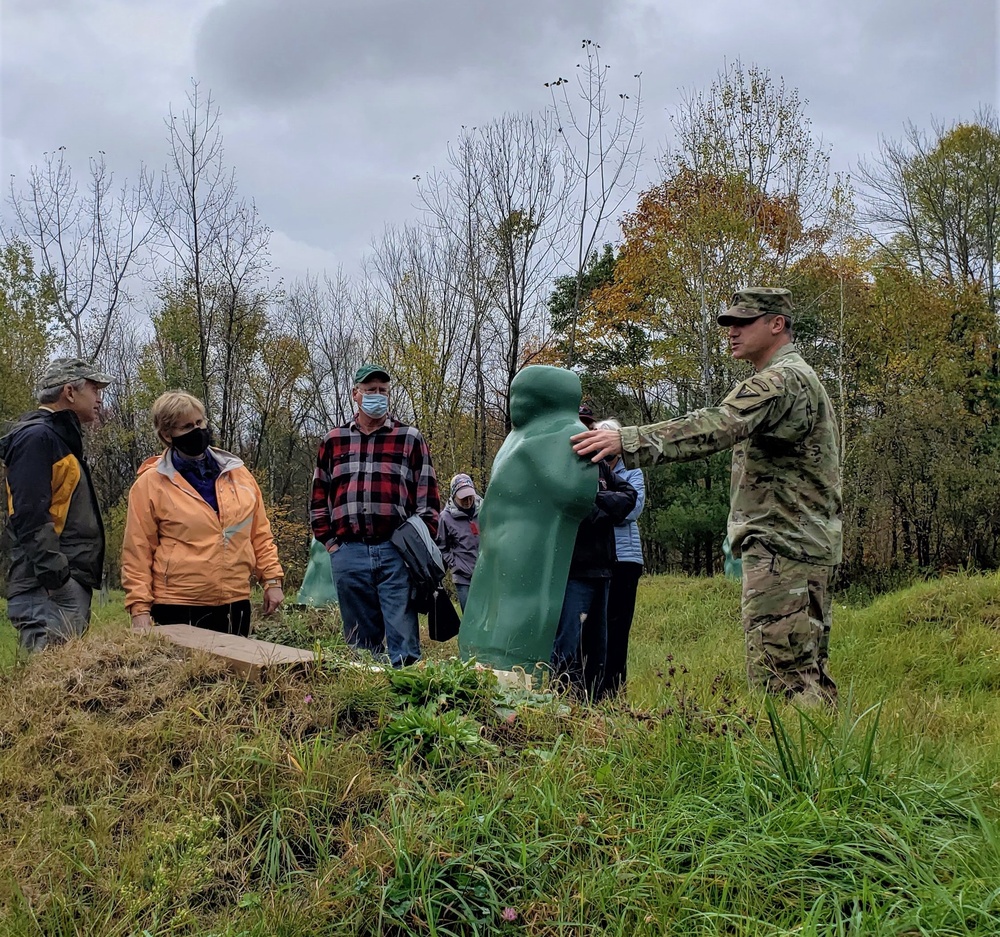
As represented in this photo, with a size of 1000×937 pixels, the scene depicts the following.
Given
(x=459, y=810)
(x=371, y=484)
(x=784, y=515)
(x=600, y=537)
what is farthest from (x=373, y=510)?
(x=459, y=810)

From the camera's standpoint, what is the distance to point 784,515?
3.53 metres

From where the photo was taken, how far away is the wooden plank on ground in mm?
2977

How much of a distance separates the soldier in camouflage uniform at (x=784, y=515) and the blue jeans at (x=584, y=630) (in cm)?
112

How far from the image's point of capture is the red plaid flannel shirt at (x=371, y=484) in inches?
179

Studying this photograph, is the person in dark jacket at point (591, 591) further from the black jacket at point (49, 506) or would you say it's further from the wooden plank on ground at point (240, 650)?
the black jacket at point (49, 506)

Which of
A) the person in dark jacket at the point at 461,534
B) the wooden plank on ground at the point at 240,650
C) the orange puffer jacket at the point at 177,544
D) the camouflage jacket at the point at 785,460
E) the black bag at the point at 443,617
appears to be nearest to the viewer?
the wooden plank on ground at the point at 240,650

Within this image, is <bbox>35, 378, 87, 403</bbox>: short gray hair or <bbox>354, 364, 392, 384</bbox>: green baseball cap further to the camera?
<bbox>354, 364, 392, 384</bbox>: green baseball cap

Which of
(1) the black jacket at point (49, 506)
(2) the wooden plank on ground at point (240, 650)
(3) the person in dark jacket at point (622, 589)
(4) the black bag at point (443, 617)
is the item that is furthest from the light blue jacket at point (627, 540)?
(1) the black jacket at point (49, 506)

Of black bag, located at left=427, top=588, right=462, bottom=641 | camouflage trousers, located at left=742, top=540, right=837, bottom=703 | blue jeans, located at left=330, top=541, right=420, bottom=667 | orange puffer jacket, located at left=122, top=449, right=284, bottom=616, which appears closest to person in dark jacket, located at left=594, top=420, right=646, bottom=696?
black bag, located at left=427, top=588, right=462, bottom=641

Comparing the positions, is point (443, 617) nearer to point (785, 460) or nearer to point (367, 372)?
point (367, 372)

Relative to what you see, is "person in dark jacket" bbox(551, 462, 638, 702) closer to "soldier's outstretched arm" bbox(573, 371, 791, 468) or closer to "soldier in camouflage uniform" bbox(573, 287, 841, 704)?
"soldier in camouflage uniform" bbox(573, 287, 841, 704)

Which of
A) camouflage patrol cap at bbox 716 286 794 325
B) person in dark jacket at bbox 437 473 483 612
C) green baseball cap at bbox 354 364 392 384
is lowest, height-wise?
person in dark jacket at bbox 437 473 483 612

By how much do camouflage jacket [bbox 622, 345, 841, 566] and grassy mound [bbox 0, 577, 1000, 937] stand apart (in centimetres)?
80

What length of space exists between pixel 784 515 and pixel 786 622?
441 millimetres
